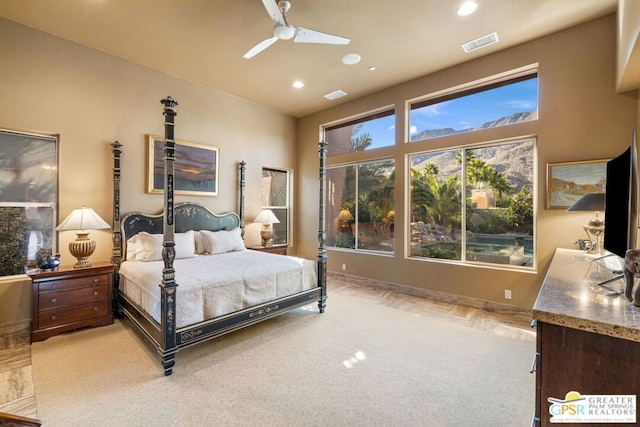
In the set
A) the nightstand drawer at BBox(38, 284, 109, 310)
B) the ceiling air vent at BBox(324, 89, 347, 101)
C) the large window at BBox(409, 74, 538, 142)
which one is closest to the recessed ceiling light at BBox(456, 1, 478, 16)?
the large window at BBox(409, 74, 538, 142)

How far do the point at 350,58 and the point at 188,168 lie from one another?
3.16 metres

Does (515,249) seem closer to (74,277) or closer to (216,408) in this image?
(216,408)

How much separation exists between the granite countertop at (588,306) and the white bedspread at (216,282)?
2.58m

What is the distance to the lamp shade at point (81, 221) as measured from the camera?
10.8 ft

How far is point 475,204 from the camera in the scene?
14.0 ft

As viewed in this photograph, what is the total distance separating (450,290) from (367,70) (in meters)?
3.71

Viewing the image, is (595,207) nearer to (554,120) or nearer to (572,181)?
(572,181)

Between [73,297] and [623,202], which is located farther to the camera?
[73,297]

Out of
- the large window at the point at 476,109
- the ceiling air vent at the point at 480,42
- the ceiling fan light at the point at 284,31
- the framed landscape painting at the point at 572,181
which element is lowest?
the framed landscape painting at the point at 572,181

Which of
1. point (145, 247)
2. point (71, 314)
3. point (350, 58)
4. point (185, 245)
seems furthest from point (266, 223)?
point (350, 58)

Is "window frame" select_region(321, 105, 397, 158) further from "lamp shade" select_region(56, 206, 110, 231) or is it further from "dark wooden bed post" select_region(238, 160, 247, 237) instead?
"lamp shade" select_region(56, 206, 110, 231)

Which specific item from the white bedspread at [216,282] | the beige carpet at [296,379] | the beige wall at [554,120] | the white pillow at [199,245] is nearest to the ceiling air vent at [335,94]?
the beige wall at [554,120]

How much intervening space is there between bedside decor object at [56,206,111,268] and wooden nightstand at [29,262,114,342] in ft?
0.52

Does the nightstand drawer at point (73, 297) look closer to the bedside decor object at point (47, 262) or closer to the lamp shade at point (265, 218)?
the bedside decor object at point (47, 262)
